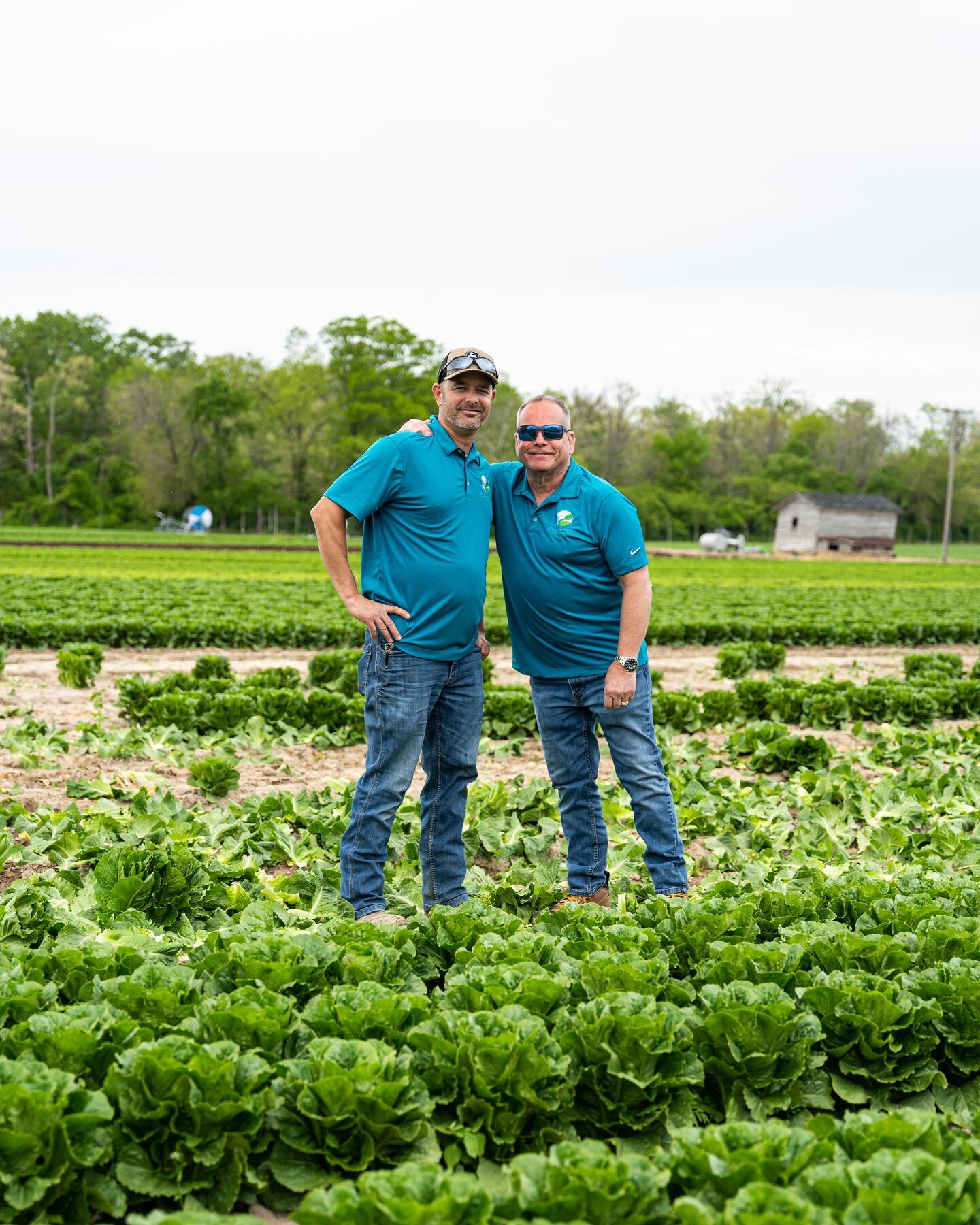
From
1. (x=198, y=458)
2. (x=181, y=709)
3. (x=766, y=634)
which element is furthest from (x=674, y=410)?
(x=181, y=709)

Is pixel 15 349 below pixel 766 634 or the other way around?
the other way around

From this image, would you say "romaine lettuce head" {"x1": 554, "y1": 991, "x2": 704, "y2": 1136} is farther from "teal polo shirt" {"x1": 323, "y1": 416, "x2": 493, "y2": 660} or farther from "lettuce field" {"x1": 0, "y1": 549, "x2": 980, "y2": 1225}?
"teal polo shirt" {"x1": 323, "y1": 416, "x2": 493, "y2": 660}

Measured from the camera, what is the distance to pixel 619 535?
4789 mm

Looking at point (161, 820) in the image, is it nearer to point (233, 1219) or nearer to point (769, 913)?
point (769, 913)

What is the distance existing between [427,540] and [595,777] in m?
1.41

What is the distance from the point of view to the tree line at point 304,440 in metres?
69.2

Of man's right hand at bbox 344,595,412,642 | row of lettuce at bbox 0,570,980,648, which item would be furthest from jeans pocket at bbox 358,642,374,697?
row of lettuce at bbox 0,570,980,648

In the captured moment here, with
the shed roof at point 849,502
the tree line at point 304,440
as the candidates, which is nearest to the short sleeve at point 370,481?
the tree line at point 304,440

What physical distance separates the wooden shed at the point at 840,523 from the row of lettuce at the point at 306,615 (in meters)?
43.2

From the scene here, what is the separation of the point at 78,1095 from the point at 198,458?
232ft

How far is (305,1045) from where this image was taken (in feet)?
10.7

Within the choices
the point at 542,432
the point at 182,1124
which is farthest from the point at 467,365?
the point at 182,1124

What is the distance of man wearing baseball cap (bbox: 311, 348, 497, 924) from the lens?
448cm

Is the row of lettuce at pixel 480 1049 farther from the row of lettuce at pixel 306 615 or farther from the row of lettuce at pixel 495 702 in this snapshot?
the row of lettuce at pixel 306 615
